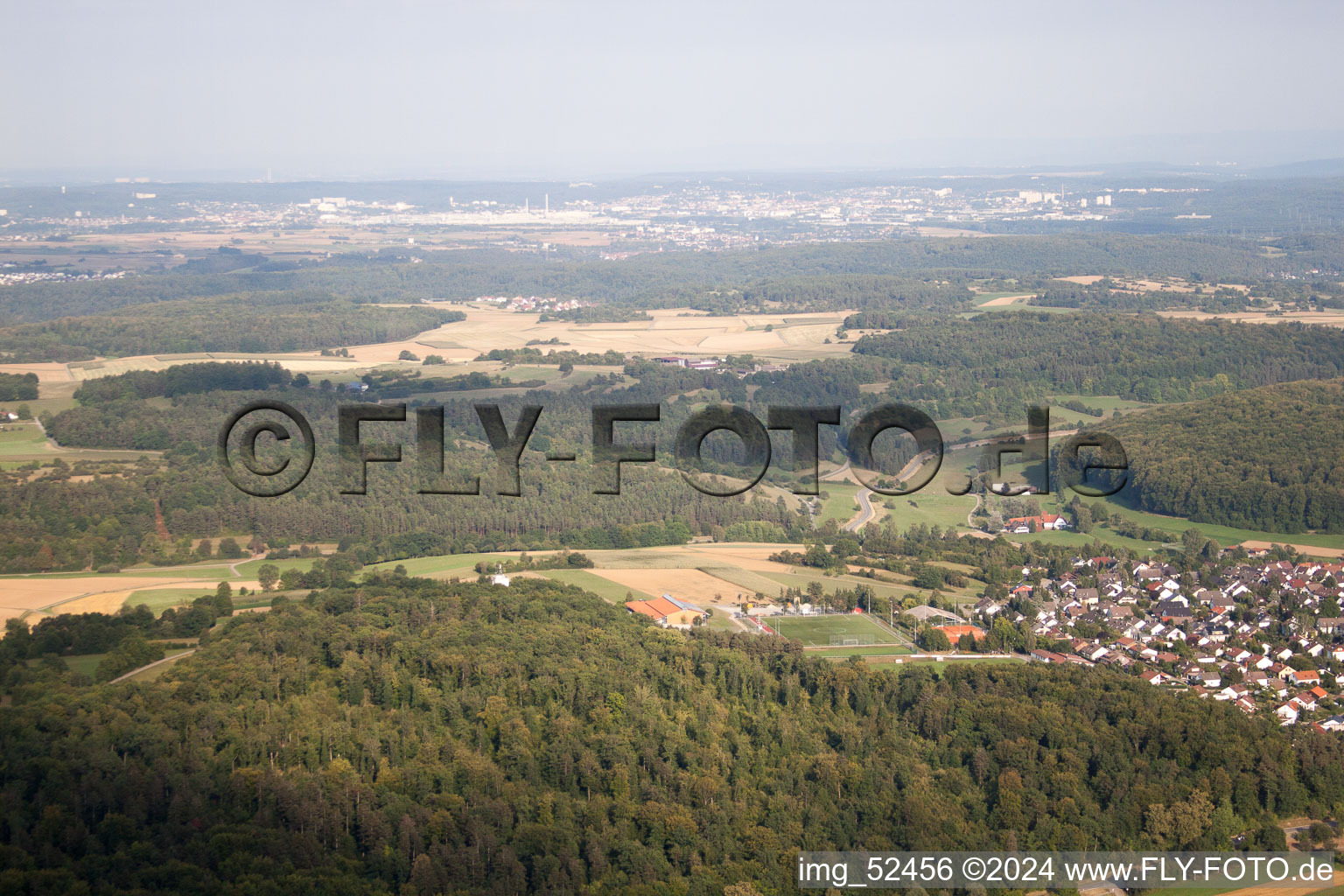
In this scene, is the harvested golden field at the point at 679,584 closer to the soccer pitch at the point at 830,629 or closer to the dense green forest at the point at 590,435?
the soccer pitch at the point at 830,629

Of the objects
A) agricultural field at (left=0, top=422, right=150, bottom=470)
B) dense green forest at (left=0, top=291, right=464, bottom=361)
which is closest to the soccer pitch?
agricultural field at (left=0, top=422, right=150, bottom=470)

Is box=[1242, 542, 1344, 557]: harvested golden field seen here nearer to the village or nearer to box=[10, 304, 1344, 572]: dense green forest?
the village

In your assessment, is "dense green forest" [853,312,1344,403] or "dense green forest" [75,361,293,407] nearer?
"dense green forest" [75,361,293,407]

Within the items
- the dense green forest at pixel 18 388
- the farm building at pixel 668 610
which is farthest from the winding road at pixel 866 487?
the dense green forest at pixel 18 388

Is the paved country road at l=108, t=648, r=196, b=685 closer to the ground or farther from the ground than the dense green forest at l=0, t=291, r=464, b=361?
closer to the ground

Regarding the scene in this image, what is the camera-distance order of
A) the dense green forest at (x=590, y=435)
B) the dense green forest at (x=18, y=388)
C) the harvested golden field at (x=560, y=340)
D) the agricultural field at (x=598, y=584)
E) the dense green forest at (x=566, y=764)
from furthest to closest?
the harvested golden field at (x=560, y=340) → the dense green forest at (x=18, y=388) → the dense green forest at (x=590, y=435) → the agricultural field at (x=598, y=584) → the dense green forest at (x=566, y=764)
